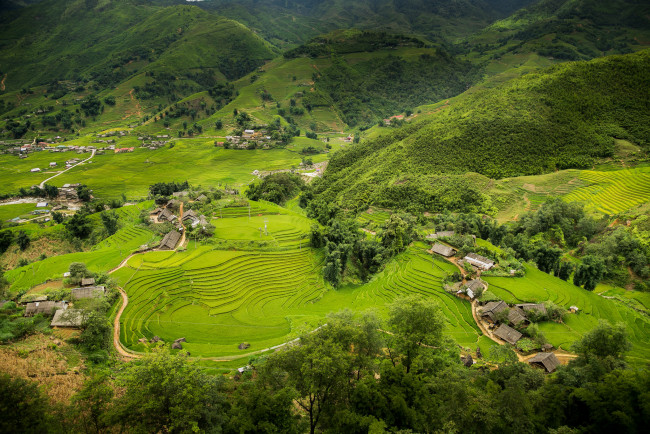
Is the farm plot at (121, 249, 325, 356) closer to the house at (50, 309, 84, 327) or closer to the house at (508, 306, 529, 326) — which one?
the house at (50, 309, 84, 327)

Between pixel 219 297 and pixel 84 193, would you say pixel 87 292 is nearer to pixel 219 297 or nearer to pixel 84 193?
pixel 219 297

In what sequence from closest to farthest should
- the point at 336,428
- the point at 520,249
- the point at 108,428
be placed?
1. the point at 108,428
2. the point at 336,428
3. the point at 520,249

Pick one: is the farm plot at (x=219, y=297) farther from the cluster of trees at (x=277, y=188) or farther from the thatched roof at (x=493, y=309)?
the cluster of trees at (x=277, y=188)

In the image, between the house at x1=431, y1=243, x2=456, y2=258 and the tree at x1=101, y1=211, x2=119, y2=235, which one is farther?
the tree at x1=101, y1=211, x2=119, y2=235

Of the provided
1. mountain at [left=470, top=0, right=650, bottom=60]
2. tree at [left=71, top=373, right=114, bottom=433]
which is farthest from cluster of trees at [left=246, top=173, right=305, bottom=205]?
mountain at [left=470, top=0, right=650, bottom=60]

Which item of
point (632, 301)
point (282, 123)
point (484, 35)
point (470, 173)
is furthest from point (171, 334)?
point (484, 35)

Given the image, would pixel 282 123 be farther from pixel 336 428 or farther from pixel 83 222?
pixel 336 428

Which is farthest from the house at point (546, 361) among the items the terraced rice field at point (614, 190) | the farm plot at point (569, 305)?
the terraced rice field at point (614, 190)
